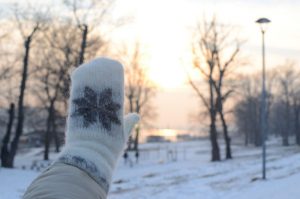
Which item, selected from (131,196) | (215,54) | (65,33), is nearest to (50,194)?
(131,196)

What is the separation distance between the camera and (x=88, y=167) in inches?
58.7

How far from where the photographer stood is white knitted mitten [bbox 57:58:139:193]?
1.62 metres

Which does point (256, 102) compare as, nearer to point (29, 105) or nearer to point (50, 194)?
point (29, 105)

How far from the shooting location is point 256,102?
79.2m

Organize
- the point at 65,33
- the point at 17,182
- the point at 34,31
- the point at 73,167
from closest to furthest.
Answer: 1. the point at 73,167
2. the point at 17,182
3. the point at 34,31
4. the point at 65,33

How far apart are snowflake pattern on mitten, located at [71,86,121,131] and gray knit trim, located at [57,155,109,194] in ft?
0.73

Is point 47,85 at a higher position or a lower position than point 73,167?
higher

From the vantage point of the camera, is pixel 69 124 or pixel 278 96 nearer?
pixel 69 124

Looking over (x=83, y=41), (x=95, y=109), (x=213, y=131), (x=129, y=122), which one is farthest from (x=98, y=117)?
(x=213, y=131)

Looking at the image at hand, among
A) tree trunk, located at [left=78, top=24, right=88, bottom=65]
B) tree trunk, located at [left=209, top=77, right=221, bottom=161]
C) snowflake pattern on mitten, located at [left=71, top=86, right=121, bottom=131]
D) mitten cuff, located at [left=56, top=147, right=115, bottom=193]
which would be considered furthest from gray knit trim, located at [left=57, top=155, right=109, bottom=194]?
tree trunk, located at [left=209, top=77, right=221, bottom=161]

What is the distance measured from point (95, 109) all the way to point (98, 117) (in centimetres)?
3

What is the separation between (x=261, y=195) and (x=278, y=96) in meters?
68.2

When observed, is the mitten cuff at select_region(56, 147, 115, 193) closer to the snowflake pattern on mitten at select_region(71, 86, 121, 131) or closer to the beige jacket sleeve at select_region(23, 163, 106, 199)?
the beige jacket sleeve at select_region(23, 163, 106, 199)

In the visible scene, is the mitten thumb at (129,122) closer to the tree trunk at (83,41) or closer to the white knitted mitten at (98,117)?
the white knitted mitten at (98,117)
